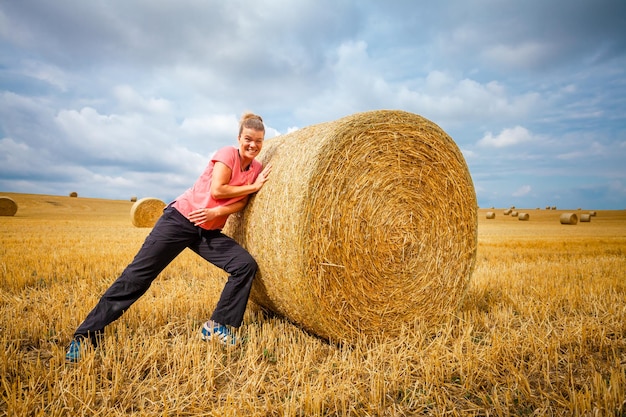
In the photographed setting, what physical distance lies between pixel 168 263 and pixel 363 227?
1.92 m

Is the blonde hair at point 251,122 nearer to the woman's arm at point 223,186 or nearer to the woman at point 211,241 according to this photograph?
the woman at point 211,241

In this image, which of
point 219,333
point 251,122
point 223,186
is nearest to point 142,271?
point 219,333

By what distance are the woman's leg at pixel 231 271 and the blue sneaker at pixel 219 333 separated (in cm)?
5

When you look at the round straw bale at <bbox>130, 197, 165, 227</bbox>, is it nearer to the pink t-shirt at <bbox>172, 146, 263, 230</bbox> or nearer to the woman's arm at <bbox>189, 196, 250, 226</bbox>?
the pink t-shirt at <bbox>172, 146, 263, 230</bbox>

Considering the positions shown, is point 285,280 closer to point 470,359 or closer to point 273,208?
point 273,208

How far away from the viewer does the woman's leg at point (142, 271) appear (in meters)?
3.47

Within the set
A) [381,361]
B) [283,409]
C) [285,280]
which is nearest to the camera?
[283,409]

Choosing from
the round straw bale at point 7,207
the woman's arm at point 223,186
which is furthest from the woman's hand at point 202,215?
the round straw bale at point 7,207

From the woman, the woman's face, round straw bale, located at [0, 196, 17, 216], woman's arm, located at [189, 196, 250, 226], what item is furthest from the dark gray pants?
round straw bale, located at [0, 196, 17, 216]

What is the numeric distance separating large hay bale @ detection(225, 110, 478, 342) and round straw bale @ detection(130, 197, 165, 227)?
1656 centimetres

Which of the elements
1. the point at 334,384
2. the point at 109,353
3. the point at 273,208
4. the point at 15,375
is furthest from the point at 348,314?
the point at 15,375

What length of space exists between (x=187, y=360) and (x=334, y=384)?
46.9 inches

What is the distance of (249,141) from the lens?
373cm

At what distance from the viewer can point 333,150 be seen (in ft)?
11.4
